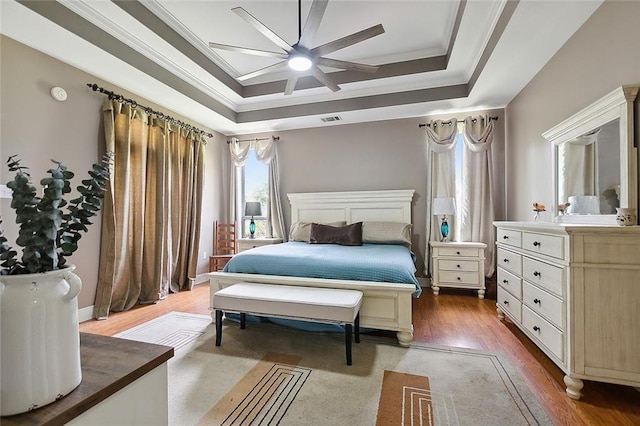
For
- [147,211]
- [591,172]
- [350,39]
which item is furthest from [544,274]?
[147,211]

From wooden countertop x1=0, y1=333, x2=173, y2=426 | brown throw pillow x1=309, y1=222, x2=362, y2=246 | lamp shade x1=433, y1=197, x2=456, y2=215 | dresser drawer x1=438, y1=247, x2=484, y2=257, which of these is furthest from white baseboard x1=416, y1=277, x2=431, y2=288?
wooden countertop x1=0, y1=333, x2=173, y2=426

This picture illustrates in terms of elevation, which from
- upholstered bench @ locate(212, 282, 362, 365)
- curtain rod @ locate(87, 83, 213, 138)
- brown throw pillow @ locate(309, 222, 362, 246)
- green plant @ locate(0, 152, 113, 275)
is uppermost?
curtain rod @ locate(87, 83, 213, 138)

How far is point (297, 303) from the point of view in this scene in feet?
7.39

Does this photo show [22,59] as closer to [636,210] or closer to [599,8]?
[599,8]

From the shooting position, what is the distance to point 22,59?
2.51 meters

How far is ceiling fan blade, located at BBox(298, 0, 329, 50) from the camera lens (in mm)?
1943

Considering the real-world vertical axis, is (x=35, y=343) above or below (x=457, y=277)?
above

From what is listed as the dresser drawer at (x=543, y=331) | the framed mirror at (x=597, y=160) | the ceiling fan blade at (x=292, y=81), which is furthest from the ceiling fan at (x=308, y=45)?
the dresser drawer at (x=543, y=331)

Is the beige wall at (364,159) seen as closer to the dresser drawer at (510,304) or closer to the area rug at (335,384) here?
the dresser drawer at (510,304)

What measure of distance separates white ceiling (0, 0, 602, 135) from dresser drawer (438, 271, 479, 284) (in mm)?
2321

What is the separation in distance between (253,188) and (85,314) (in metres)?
3.09

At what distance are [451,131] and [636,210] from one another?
2.60 m

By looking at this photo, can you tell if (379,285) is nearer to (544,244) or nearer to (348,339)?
(348,339)

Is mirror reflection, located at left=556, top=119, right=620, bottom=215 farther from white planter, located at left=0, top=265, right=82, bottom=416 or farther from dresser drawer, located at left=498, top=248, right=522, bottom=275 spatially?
white planter, located at left=0, top=265, right=82, bottom=416
